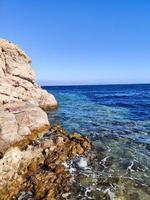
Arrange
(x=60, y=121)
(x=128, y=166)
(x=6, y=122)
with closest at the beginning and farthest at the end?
1. (x=128, y=166)
2. (x=6, y=122)
3. (x=60, y=121)

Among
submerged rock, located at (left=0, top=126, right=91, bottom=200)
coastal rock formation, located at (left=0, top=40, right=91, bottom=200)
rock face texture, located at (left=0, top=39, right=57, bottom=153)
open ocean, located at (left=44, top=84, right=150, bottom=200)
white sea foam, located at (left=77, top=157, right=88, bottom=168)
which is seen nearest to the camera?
submerged rock, located at (left=0, top=126, right=91, bottom=200)

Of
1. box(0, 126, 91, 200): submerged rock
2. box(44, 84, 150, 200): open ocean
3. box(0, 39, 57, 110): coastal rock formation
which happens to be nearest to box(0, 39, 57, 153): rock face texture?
box(0, 39, 57, 110): coastal rock formation

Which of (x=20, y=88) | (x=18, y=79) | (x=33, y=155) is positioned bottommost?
(x=33, y=155)

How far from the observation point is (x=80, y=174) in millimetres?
15828

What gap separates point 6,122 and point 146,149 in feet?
35.1

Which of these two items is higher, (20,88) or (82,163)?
(20,88)

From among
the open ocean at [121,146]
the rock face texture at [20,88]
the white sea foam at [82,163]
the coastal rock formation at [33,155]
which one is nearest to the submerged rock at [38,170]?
the coastal rock formation at [33,155]

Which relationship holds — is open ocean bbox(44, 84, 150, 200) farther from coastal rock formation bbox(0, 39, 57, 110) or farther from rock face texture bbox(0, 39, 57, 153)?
coastal rock formation bbox(0, 39, 57, 110)

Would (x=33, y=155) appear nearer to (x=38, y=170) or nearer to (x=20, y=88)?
(x=38, y=170)

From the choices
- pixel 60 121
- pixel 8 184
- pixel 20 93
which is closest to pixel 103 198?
pixel 8 184

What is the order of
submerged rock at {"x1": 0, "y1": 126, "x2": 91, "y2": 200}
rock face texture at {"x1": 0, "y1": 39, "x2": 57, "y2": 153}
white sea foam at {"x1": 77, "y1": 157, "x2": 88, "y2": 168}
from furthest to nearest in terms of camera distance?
rock face texture at {"x1": 0, "y1": 39, "x2": 57, "y2": 153}
white sea foam at {"x1": 77, "y1": 157, "x2": 88, "y2": 168}
submerged rock at {"x1": 0, "y1": 126, "x2": 91, "y2": 200}

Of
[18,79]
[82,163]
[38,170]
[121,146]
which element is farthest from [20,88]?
[38,170]

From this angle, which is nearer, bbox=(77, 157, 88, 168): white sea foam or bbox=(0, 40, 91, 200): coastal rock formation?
bbox=(0, 40, 91, 200): coastal rock formation

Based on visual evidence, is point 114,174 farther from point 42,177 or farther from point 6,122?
point 6,122
